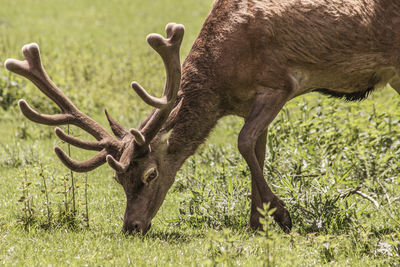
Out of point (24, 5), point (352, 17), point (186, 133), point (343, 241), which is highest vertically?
point (352, 17)

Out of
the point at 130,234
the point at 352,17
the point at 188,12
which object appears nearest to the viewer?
the point at 130,234

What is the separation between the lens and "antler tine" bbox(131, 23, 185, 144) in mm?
5555

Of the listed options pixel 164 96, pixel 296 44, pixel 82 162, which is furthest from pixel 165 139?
pixel 296 44

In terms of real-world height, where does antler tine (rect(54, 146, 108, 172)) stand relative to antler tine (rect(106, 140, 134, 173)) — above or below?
below

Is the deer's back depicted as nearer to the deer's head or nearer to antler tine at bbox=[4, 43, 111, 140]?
the deer's head

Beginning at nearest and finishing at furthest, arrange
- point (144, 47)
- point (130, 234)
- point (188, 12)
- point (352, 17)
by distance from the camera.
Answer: point (130, 234)
point (352, 17)
point (144, 47)
point (188, 12)

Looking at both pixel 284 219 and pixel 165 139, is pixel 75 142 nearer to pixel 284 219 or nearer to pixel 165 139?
pixel 165 139

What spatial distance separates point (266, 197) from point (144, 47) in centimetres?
1187

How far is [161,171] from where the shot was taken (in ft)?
20.0

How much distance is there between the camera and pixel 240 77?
19.8 feet

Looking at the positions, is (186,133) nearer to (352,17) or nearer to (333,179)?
(333,179)

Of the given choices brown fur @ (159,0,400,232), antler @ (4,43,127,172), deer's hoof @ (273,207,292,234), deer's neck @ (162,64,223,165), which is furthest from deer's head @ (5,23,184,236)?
deer's hoof @ (273,207,292,234)

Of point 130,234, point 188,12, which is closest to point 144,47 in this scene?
point 188,12

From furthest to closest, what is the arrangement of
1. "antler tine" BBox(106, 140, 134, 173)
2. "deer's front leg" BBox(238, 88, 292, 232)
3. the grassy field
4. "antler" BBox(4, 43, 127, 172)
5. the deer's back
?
the deer's back
"deer's front leg" BBox(238, 88, 292, 232)
"antler" BBox(4, 43, 127, 172)
"antler tine" BBox(106, 140, 134, 173)
the grassy field
